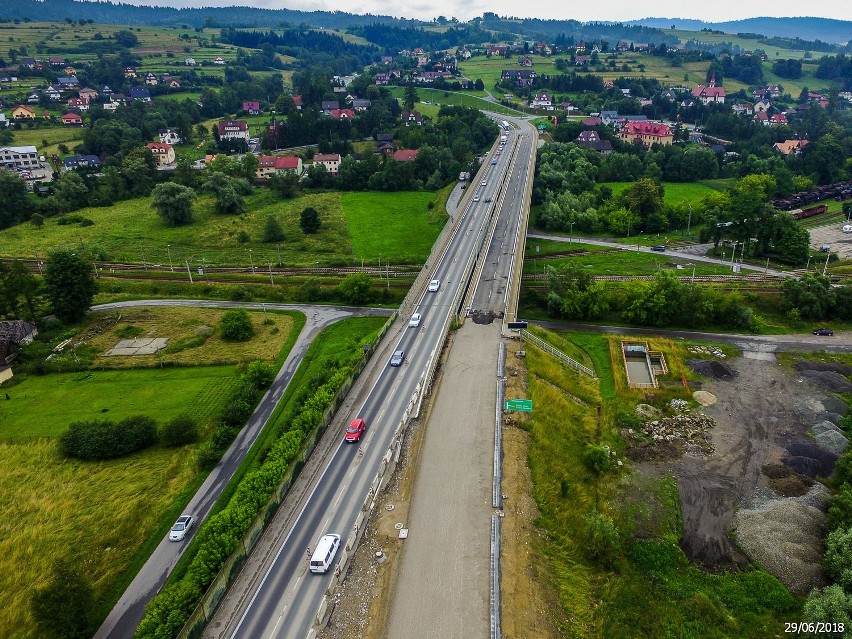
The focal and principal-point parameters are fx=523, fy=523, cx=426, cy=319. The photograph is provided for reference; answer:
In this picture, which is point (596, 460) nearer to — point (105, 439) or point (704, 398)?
point (704, 398)

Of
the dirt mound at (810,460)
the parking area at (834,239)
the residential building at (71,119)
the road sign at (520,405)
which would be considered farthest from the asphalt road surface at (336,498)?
the residential building at (71,119)

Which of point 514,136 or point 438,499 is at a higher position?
point 514,136

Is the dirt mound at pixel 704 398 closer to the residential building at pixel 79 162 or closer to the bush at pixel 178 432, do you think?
the bush at pixel 178 432

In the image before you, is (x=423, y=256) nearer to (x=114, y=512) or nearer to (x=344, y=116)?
(x=114, y=512)

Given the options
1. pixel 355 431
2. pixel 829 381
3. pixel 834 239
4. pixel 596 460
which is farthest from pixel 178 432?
pixel 834 239

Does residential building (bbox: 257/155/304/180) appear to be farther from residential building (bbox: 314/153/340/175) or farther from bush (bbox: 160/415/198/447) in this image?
bush (bbox: 160/415/198/447)

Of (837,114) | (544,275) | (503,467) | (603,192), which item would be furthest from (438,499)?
(837,114)

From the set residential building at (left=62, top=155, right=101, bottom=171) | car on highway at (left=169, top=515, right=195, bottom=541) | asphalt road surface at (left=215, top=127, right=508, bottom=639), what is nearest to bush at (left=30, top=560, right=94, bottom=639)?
car on highway at (left=169, top=515, right=195, bottom=541)
